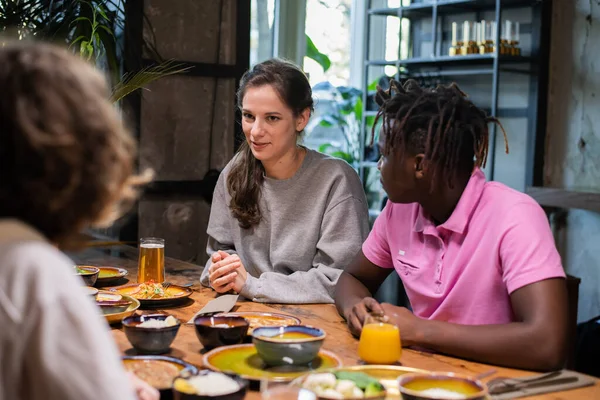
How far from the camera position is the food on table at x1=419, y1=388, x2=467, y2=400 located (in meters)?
1.26

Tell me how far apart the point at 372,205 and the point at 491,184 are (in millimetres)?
4297

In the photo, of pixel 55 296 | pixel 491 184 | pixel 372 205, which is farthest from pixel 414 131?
pixel 372 205

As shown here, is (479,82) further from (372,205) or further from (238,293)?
(238,293)

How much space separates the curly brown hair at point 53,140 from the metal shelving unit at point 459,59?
4.25m

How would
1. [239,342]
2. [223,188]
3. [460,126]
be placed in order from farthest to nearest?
[223,188], [460,126], [239,342]

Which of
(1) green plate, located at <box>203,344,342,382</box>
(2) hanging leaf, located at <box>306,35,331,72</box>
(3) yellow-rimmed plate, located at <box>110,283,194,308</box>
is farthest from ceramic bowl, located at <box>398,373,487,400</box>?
(2) hanging leaf, located at <box>306,35,331,72</box>

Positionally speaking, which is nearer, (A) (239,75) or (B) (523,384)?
(B) (523,384)

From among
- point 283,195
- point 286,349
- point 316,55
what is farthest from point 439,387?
point 316,55

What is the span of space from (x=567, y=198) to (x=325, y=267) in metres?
2.16

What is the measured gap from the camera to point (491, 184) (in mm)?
1885

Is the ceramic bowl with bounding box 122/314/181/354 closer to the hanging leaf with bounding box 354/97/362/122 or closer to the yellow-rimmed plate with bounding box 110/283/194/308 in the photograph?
Answer: the yellow-rimmed plate with bounding box 110/283/194/308

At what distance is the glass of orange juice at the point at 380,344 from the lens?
154cm

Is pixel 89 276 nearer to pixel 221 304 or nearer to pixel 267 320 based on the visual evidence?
pixel 221 304

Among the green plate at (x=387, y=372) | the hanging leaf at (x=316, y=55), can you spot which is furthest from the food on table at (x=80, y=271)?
the hanging leaf at (x=316, y=55)
